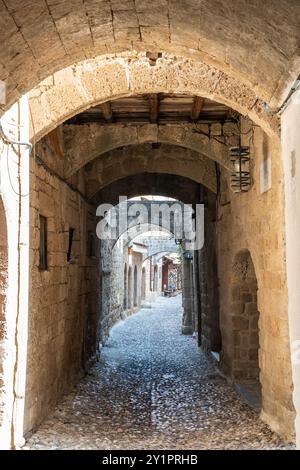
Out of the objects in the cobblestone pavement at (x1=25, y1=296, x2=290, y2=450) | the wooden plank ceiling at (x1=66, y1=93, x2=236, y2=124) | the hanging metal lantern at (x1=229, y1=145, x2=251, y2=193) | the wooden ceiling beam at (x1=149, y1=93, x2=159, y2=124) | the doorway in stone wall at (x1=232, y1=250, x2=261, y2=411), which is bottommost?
the cobblestone pavement at (x1=25, y1=296, x2=290, y2=450)

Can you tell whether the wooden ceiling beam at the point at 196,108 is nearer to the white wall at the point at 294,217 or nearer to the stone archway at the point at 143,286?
the white wall at the point at 294,217

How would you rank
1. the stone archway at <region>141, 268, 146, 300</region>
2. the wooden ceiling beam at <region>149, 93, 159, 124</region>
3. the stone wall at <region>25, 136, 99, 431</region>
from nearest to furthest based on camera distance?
the stone wall at <region>25, 136, 99, 431</region> → the wooden ceiling beam at <region>149, 93, 159, 124</region> → the stone archway at <region>141, 268, 146, 300</region>

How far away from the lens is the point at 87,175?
8.01m

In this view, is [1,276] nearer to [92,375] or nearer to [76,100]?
[76,100]

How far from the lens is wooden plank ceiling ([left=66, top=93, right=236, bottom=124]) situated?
5.64 meters

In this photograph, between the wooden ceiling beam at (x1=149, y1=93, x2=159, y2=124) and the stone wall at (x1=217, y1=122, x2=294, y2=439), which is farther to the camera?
the wooden ceiling beam at (x1=149, y1=93, x2=159, y2=124)

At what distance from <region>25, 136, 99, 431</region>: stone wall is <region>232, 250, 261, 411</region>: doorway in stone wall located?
7.62ft

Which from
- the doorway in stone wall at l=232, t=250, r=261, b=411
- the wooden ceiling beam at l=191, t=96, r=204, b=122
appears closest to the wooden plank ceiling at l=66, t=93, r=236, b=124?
the wooden ceiling beam at l=191, t=96, r=204, b=122

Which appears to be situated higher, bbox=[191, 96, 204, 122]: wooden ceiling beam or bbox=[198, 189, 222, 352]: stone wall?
bbox=[191, 96, 204, 122]: wooden ceiling beam

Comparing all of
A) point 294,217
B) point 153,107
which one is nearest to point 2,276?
point 294,217

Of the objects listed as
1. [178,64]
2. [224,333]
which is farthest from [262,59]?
[224,333]

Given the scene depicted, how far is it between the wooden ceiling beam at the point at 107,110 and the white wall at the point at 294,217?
2.98 metres

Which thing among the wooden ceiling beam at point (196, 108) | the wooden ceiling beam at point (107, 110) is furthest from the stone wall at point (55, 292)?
the wooden ceiling beam at point (196, 108)

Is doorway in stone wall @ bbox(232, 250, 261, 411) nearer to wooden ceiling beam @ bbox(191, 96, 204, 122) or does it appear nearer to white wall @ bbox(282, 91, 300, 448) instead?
wooden ceiling beam @ bbox(191, 96, 204, 122)
